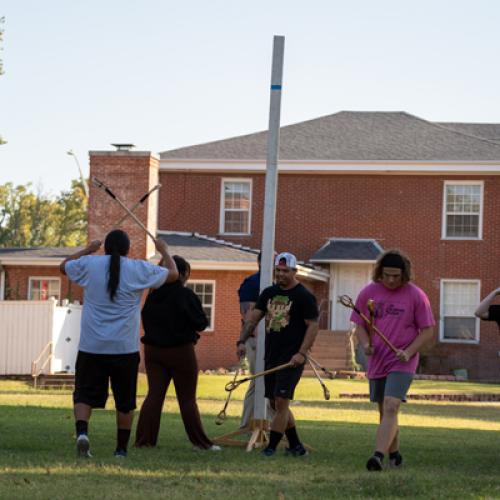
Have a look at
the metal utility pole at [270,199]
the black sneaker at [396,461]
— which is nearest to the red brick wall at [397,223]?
the metal utility pole at [270,199]

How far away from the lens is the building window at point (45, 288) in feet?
116

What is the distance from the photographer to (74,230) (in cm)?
6188

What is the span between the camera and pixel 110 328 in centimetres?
1074

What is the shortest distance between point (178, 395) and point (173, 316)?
742mm

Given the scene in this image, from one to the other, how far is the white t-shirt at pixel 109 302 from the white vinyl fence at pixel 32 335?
17.2 meters

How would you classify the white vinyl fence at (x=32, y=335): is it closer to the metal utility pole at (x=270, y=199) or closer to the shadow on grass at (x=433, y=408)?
the shadow on grass at (x=433, y=408)

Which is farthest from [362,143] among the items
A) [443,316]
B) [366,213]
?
[443,316]

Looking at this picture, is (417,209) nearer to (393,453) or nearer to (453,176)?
(453,176)

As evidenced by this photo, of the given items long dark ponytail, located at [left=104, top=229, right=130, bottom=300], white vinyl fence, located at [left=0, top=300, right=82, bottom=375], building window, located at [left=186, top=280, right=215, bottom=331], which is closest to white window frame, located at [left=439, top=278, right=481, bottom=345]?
building window, located at [left=186, top=280, right=215, bottom=331]

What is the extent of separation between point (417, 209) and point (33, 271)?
430 inches

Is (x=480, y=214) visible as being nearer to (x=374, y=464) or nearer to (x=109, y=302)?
(x=109, y=302)

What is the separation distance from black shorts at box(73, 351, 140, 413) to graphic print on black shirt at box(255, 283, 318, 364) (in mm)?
1356

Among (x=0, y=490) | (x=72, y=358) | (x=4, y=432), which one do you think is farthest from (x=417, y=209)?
(x=0, y=490)

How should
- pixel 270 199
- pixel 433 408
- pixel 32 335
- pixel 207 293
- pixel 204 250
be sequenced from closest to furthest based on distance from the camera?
pixel 270 199, pixel 433 408, pixel 32 335, pixel 207 293, pixel 204 250
